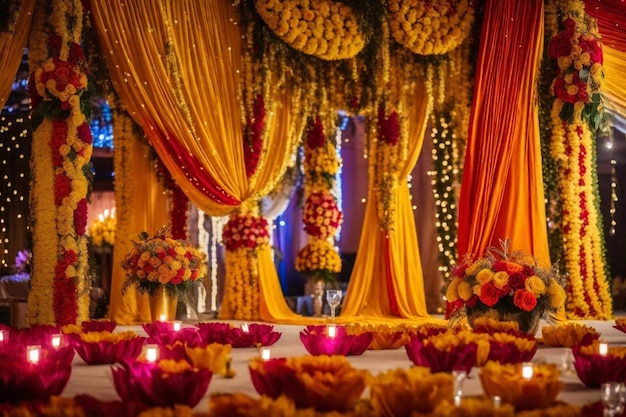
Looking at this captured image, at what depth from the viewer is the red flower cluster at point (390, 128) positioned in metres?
10.1

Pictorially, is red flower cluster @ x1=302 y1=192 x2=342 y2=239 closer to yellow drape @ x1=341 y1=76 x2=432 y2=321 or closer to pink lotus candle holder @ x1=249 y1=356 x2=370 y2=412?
yellow drape @ x1=341 y1=76 x2=432 y2=321

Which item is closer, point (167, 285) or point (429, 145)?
point (167, 285)

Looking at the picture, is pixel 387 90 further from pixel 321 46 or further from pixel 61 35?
pixel 61 35

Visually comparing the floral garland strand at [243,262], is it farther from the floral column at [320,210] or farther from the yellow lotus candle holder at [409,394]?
the yellow lotus candle holder at [409,394]

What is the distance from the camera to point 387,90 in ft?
33.2

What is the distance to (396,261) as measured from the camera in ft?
32.7

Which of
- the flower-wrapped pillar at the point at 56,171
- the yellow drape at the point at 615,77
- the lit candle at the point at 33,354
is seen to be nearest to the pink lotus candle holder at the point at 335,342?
the lit candle at the point at 33,354

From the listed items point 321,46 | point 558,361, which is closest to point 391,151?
point 321,46

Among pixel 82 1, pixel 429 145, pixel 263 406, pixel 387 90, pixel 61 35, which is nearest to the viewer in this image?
pixel 263 406

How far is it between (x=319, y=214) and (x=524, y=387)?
6965 millimetres

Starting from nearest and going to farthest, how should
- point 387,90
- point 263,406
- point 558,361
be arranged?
point 263,406
point 558,361
point 387,90

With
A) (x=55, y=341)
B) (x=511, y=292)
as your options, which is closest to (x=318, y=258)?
(x=511, y=292)

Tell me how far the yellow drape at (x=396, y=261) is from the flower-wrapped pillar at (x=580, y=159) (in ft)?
5.18

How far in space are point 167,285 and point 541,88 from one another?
14.4ft
